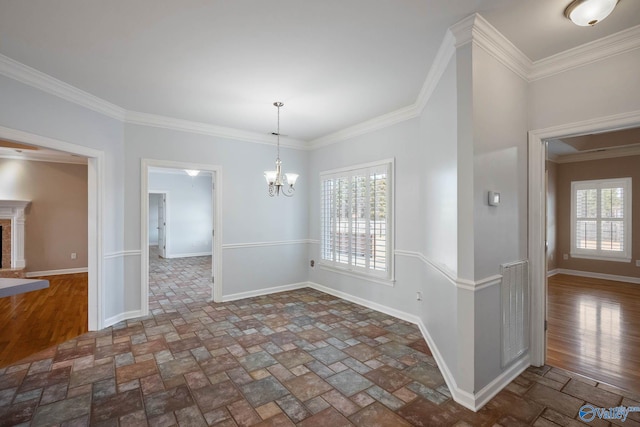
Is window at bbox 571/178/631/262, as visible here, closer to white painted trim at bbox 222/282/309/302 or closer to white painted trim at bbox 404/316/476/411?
white painted trim at bbox 404/316/476/411

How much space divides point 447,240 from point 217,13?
2.48 m

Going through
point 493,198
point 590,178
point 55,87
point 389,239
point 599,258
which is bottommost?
point 599,258

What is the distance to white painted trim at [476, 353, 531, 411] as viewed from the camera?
7.21 feet

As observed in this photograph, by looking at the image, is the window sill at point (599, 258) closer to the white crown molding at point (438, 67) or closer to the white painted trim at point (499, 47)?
the white painted trim at point (499, 47)

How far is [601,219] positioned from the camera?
20.9 ft

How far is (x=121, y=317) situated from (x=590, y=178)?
30.2ft

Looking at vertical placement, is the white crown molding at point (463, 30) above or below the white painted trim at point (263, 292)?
above

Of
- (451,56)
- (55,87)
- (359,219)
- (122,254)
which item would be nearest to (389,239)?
Result: (359,219)

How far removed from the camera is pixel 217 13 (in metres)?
2.07

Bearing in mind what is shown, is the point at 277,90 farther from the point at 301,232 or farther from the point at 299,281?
the point at 299,281

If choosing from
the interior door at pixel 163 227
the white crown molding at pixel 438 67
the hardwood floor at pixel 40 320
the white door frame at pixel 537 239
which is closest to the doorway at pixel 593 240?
the white door frame at pixel 537 239

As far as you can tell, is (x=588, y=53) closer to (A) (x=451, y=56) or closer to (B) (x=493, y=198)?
(A) (x=451, y=56)

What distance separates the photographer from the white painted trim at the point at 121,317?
3.76 metres

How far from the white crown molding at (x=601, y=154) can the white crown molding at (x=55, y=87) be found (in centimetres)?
858
